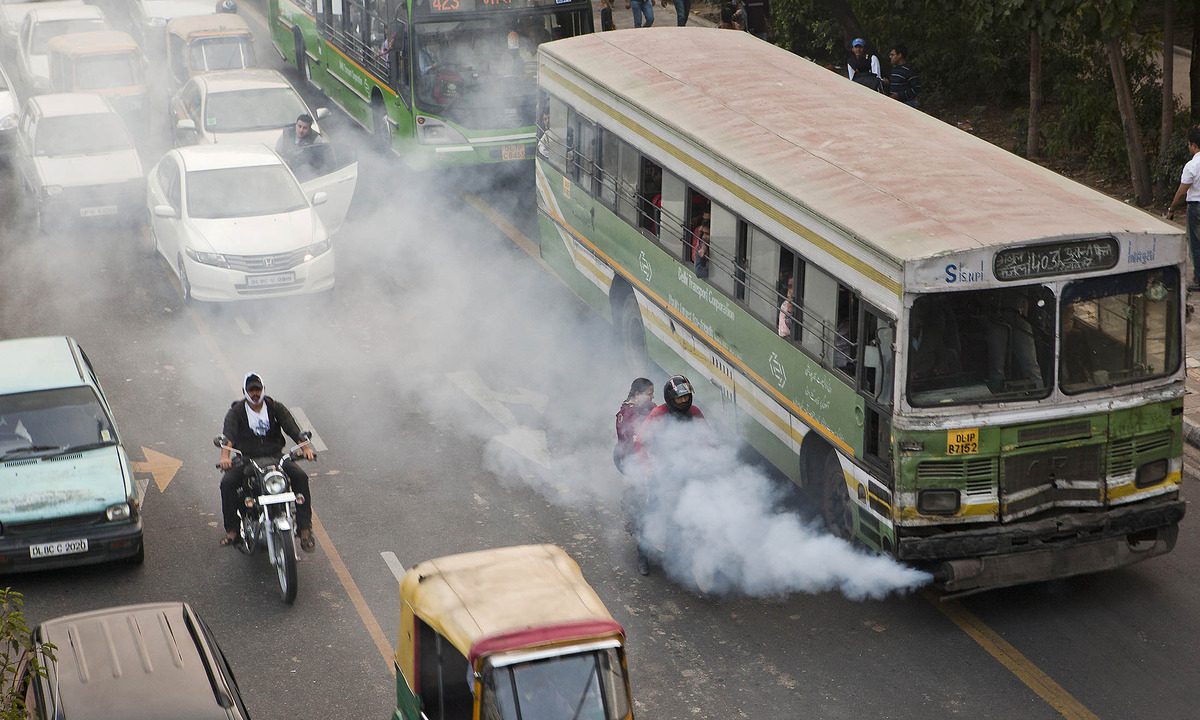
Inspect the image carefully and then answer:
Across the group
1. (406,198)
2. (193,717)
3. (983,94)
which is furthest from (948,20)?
(193,717)

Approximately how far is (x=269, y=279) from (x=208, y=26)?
1058cm

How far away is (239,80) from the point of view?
2222 cm

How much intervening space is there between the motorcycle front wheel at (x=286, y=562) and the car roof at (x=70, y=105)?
480 inches

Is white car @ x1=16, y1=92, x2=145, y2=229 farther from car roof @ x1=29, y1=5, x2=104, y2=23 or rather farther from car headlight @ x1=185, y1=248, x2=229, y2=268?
car roof @ x1=29, y1=5, x2=104, y2=23

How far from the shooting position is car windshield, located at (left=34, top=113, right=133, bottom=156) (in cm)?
2088

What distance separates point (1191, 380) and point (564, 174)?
6.49 meters

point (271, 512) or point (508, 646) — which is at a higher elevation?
point (508, 646)

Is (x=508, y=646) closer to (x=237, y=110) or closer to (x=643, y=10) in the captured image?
(x=237, y=110)

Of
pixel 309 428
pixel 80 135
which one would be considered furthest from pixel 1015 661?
pixel 80 135

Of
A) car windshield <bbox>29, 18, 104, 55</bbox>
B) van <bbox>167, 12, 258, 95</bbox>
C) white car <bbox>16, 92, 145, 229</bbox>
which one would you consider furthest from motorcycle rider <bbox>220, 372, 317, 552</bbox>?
car windshield <bbox>29, 18, 104, 55</bbox>

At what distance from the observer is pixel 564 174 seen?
16469 mm

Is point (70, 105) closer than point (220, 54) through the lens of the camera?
Yes

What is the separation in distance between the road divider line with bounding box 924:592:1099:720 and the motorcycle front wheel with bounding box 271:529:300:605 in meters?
4.48

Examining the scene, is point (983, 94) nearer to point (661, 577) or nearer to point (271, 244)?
point (271, 244)
